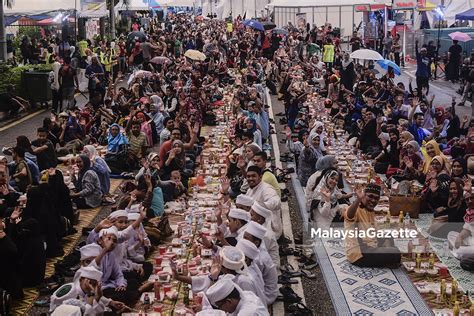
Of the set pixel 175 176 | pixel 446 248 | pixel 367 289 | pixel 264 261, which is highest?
pixel 175 176

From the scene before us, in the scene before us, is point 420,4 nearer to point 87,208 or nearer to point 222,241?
point 87,208

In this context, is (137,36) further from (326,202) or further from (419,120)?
(326,202)

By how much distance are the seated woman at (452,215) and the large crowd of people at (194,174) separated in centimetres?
2

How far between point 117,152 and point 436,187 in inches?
272

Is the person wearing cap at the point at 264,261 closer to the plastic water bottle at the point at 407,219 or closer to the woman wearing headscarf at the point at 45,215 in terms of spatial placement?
the woman wearing headscarf at the point at 45,215

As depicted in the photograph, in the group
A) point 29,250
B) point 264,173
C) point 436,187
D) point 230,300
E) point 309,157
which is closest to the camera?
point 230,300

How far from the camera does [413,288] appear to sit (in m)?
10.0

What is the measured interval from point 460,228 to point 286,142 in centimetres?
818

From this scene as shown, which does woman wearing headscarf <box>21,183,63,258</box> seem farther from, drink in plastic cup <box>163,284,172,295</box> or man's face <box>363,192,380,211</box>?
man's face <box>363,192,380,211</box>

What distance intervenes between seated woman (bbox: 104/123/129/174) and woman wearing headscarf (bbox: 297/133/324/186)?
153 inches

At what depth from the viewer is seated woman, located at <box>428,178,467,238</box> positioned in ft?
39.0

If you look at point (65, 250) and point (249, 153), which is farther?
point (249, 153)

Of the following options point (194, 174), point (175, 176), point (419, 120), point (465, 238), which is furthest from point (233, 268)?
point (419, 120)

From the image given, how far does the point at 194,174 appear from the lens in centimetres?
1575
